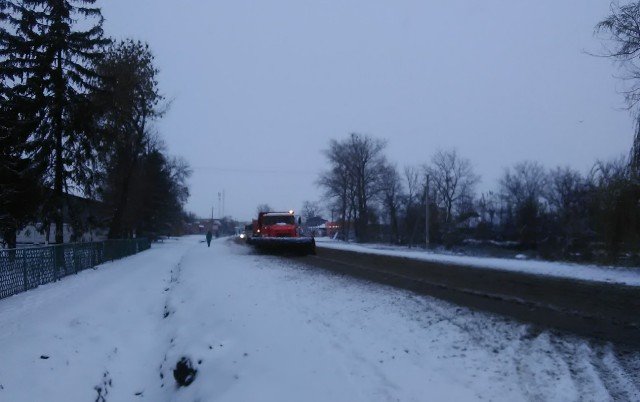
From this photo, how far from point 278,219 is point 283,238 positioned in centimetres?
205

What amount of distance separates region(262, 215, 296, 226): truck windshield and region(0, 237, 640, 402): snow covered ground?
19877 mm

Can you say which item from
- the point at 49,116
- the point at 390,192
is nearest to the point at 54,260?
the point at 49,116

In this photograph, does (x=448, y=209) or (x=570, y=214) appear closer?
(x=570, y=214)

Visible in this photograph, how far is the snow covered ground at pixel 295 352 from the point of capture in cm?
768

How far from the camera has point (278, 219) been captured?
1453 inches

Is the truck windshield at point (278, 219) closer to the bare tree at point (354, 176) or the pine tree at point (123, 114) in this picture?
the pine tree at point (123, 114)

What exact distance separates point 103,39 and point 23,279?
57.9ft

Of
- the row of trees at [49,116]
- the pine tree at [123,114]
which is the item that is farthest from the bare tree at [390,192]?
the row of trees at [49,116]

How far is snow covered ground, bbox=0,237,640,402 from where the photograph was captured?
768cm

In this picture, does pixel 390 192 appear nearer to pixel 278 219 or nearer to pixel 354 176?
pixel 354 176

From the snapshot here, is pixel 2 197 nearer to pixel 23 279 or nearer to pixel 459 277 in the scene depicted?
pixel 23 279

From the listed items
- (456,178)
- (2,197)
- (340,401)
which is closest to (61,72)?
(2,197)

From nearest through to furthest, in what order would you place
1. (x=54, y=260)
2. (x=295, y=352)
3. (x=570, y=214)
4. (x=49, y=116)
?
(x=295, y=352) < (x=54, y=260) < (x=49, y=116) < (x=570, y=214)

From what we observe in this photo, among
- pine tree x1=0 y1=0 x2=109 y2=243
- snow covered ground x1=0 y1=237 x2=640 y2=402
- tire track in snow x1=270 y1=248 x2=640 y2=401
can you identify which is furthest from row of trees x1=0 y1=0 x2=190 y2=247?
tire track in snow x1=270 y1=248 x2=640 y2=401
